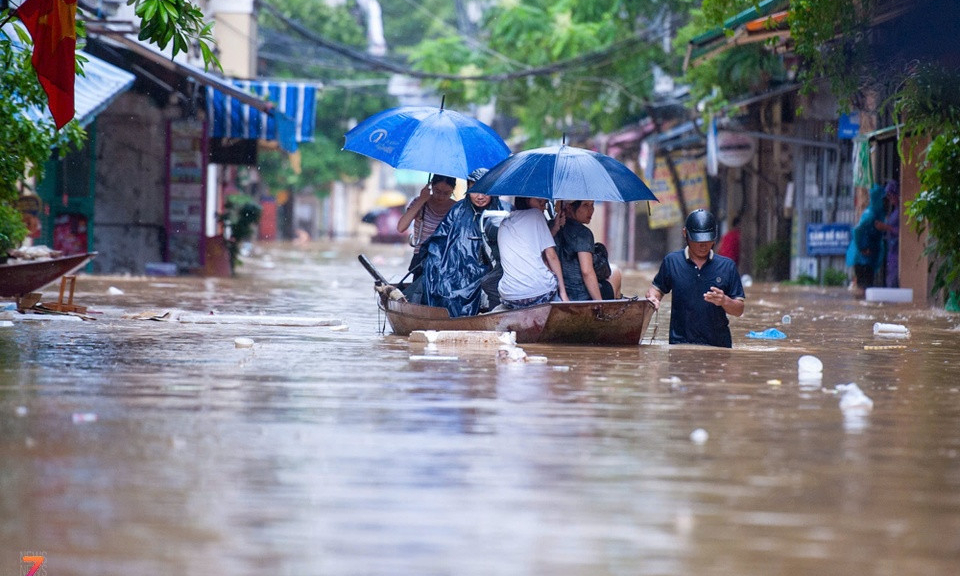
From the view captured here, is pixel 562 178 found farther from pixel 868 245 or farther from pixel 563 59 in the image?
pixel 563 59

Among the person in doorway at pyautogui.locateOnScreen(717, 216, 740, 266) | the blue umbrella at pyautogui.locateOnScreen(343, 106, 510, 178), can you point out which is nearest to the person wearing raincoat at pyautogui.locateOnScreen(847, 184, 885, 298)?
the person in doorway at pyautogui.locateOnScreen(717, 216, 740, 266)

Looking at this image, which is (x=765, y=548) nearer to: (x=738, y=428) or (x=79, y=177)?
(x=738, y=428)

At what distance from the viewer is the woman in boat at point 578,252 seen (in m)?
10.4

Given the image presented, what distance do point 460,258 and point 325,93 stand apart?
4159 cm

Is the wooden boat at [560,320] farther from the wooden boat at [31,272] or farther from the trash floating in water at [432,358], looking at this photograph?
the wooden boat at [31,272]

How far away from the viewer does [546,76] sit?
→ 30688 millimetres

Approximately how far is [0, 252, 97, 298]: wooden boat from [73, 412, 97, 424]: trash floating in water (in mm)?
5703

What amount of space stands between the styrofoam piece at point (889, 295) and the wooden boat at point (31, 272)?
37.4 ft

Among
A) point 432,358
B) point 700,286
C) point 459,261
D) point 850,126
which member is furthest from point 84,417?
point 850,126

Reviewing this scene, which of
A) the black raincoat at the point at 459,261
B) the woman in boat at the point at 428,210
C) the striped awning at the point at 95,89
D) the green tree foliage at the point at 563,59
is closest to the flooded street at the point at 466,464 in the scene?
the black raincoat at the point at 459,261

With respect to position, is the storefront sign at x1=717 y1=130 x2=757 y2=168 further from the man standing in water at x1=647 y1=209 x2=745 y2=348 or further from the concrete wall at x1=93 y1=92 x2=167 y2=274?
the man standing in water at x1=647 y1=209 x2=745 y2=348

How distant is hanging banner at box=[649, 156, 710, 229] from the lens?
30455 mm

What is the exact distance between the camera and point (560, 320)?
1019 centimetres

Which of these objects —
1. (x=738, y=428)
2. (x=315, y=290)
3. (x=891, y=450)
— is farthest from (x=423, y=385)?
(x=315, y=290)
